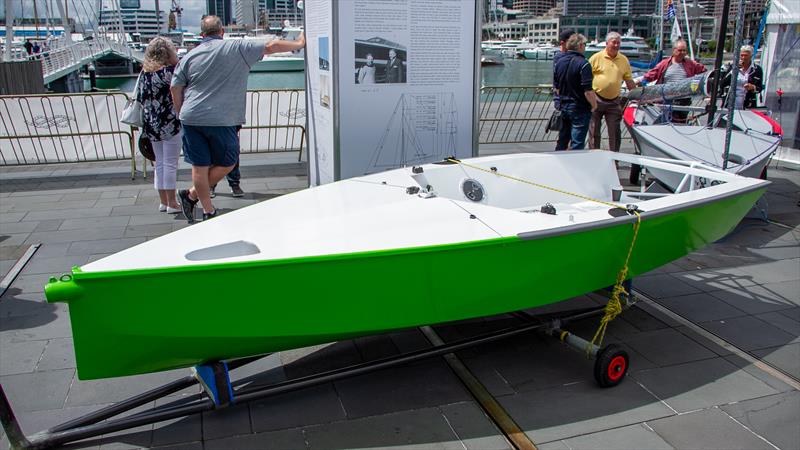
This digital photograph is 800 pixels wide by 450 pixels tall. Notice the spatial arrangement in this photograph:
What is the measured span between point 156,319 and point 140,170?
7.04 m

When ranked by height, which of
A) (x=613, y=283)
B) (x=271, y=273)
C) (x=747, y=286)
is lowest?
(x=747, y=286)

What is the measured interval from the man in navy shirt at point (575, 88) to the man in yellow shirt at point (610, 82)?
565 mm

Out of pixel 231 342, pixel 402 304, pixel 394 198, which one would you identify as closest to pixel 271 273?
pixel 231 342

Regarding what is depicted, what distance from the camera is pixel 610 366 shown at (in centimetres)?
350

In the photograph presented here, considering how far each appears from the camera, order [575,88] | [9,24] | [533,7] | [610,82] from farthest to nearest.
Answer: [533,7]
[9,24]
[610,82]
[575,88]

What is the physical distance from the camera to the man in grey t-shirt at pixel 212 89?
18.4 feet

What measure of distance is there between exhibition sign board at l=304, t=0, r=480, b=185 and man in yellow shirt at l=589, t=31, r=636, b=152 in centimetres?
243

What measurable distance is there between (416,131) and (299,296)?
128 inches

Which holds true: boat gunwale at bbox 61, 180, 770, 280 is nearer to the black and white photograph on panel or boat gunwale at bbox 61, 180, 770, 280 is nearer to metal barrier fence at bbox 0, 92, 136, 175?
the black and white photograph on panel

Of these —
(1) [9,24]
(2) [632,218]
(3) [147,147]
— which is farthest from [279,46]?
(1) [9,24]

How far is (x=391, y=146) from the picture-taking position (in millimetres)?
5898

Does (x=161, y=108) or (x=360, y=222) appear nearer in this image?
(x=360, y=222)

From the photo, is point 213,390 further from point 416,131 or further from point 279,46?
point 416,131

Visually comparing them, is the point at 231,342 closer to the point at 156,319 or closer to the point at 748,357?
the point at 156,319
